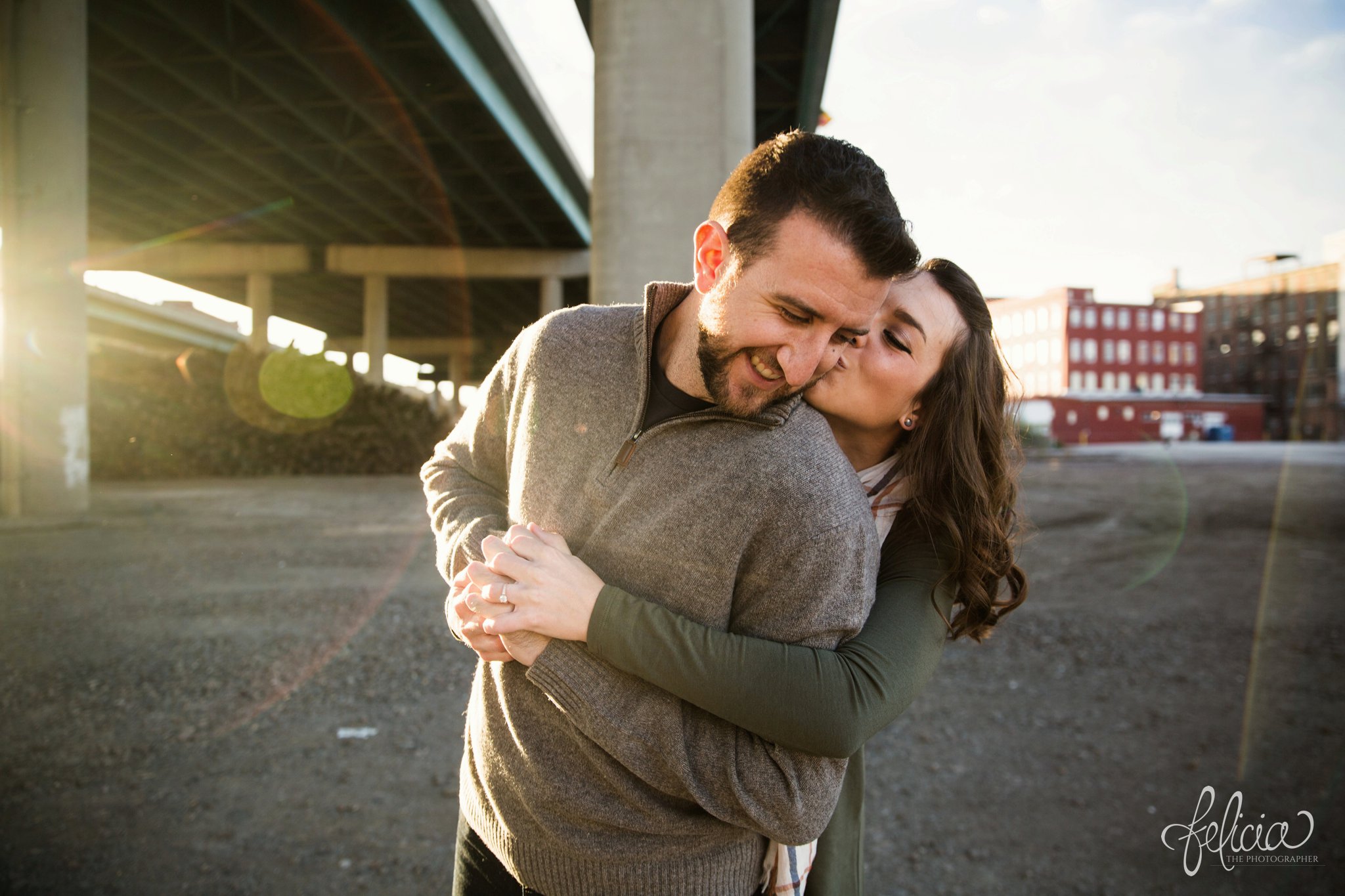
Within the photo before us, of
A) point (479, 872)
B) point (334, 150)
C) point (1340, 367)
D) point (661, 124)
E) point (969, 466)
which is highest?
point (334, 150)

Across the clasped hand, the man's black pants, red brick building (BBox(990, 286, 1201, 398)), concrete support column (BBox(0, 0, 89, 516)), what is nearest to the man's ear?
the clasped hand

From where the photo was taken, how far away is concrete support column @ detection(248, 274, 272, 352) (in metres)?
34.9

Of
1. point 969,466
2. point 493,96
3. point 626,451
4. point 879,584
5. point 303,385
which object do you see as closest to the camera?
point 626,451

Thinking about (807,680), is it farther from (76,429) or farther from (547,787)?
(76,429)

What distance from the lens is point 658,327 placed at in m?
2.15

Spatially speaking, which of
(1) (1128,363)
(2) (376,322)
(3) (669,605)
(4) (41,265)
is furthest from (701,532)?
(1) (1128,363)

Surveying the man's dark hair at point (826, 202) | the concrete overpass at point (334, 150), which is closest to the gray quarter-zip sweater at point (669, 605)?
the man's dark hair at point (826, 202)

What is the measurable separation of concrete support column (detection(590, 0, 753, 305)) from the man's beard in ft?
18.0

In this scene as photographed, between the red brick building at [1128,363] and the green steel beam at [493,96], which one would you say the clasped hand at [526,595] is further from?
the red brick building at [1128,363]

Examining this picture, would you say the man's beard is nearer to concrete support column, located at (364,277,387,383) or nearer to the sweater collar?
the sweater collar

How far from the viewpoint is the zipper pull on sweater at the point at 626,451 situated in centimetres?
192

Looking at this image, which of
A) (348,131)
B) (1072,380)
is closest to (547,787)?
(348,131)
